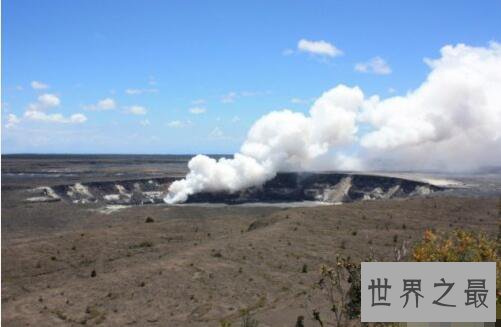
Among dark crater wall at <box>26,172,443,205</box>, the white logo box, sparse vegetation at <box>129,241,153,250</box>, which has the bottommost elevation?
sparse vegetation at <box>129,241,153,250</box>

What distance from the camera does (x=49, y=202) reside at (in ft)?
312

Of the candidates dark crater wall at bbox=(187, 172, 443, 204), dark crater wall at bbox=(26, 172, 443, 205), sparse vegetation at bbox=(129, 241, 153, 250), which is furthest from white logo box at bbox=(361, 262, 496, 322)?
dark crater wall at bbox=(187, 172, 443, 204)

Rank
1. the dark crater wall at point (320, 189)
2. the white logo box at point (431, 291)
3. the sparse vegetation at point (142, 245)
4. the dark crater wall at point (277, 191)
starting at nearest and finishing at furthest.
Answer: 1. the white logo box at point (431, 291)
2. the sparse vegetation at point (142, 245)
3. the dark crater wall at point (277, 191)
4. the dark crater wall at point (320, 189)

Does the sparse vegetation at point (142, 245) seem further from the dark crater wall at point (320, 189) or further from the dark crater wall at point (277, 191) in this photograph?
the dark crater wall at point (320, 189)

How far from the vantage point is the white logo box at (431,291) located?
962 cm

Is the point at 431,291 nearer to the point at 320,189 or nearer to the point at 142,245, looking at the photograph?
the point at 142,245

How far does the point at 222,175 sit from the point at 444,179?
4396 cm

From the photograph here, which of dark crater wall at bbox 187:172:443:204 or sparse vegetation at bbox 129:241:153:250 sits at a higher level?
dark crater wall at bbox 187:172:443:204

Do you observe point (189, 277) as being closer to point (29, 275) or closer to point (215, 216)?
point (29, 275)

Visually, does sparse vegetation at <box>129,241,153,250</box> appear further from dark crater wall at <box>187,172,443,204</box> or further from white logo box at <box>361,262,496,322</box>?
dark crater wall at <box>187,172,443,204</box>

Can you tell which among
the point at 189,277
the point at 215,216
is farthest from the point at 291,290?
the point at 215,216

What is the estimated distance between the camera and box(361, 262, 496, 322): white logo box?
9625 mm

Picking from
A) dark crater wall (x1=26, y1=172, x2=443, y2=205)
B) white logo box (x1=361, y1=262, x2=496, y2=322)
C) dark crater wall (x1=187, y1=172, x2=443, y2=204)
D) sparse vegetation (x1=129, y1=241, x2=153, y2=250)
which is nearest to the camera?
white logo box (x1=361, y1=262, x2=496, y2=322)

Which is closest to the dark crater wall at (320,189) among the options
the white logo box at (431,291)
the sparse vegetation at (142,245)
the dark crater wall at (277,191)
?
the dark crater wall at (277,191)
